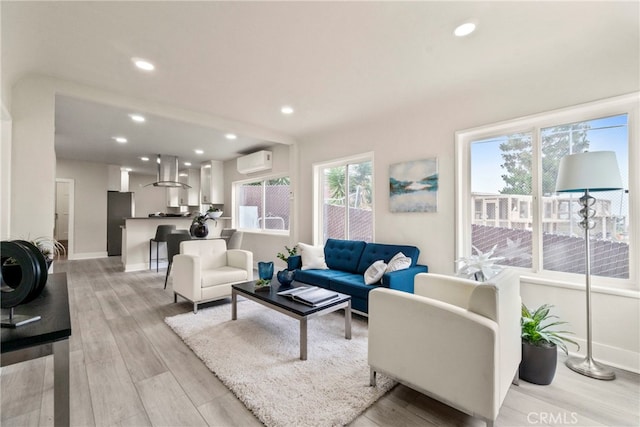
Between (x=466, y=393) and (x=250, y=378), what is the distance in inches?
54.9

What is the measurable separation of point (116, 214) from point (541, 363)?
31.4 ft

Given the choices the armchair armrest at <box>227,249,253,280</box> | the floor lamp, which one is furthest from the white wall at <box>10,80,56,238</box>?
the floor lamp

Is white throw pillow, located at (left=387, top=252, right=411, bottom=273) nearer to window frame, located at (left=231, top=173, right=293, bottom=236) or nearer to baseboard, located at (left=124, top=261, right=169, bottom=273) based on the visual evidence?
window frame, located at (left=231, top=173, right=293, bottom=236)

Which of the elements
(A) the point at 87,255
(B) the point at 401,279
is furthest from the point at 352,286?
(A) the point at 87,255

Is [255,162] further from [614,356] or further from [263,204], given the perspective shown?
[614,356]

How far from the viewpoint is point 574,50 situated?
7.34 feet

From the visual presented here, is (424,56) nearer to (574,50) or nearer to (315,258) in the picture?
(574,50)

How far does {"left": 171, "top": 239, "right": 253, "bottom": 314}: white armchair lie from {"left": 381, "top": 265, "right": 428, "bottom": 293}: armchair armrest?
6.11 ft

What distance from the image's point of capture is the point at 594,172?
200 centimetres

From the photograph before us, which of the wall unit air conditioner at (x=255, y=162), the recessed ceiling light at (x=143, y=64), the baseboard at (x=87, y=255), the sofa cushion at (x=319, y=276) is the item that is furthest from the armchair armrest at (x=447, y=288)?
the baseboard at (x=87, y=255)

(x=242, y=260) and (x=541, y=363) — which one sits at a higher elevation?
(x=242, y=260)

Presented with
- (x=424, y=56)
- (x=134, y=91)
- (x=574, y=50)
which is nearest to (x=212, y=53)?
(x=134, y=91)

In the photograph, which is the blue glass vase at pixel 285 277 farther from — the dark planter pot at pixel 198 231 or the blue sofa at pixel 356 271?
the dark planter pot at pixel 198 231

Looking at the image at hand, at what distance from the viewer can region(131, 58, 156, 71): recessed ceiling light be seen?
2.48m
